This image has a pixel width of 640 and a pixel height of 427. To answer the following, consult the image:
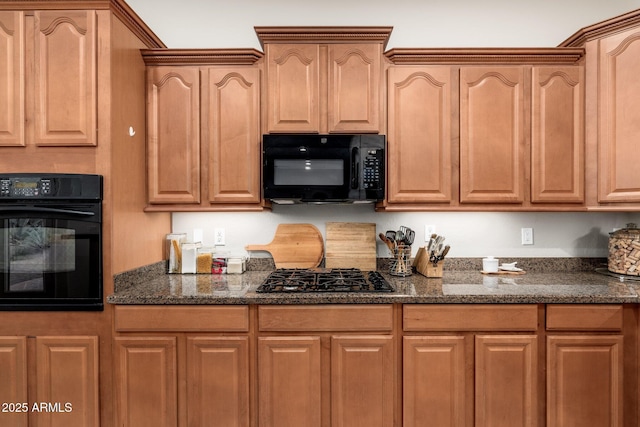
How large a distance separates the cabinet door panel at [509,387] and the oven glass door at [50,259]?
6.57 feet

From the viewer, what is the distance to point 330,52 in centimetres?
212

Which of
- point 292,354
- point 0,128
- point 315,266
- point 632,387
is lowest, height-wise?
point 632,387

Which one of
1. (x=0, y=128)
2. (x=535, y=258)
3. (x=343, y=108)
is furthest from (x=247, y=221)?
(x=535, y=258)

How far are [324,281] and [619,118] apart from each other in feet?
6.36

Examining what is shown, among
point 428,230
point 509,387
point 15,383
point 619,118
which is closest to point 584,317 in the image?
point 509,387

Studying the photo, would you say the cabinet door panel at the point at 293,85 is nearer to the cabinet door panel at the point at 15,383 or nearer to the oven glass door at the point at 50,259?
the oven glass door at the point at 50,259

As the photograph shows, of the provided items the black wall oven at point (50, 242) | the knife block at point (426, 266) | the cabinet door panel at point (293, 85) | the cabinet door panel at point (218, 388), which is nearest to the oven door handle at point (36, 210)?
the black wall oven at point (50, 242)

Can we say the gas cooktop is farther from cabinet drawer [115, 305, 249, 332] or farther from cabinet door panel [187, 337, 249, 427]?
cabinet door panel [187, 337, 249, 427]

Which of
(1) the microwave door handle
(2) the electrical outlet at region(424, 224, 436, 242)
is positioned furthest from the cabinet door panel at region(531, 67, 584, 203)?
(1) the microwave door handle

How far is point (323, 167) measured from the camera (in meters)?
2.14

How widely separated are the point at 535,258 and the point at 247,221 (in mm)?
2052

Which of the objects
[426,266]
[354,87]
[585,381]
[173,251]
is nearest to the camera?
[585,381]

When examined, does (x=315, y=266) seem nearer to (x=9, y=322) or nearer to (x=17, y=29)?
(x=9, y=322)

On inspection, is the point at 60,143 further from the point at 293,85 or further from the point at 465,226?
the point at 465,226
